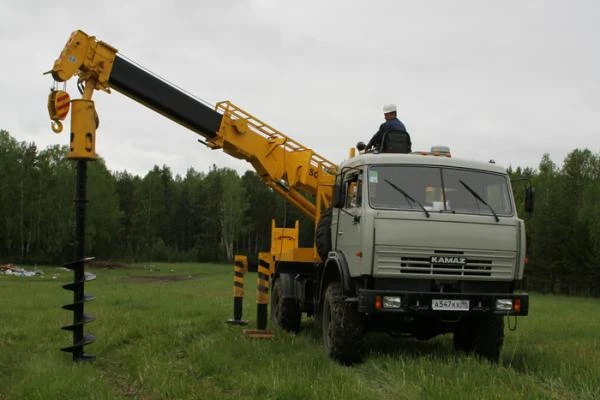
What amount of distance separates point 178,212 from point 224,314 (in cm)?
8371

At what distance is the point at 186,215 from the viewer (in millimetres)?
96500

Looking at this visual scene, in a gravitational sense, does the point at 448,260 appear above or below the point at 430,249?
below

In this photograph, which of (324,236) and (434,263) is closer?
(434,263)

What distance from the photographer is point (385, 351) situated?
9500mm

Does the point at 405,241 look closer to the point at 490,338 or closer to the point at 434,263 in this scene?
the point at 434,263

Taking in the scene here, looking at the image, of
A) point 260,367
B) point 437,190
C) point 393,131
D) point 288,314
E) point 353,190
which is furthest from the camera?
point 288,314

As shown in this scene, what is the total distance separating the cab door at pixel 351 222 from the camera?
8570 mm

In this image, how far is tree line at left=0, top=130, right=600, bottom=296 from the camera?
174 feet

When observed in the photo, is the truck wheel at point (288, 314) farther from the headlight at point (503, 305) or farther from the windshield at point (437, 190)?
the headlight at point (503, 305)

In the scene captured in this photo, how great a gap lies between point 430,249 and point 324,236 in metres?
2.46

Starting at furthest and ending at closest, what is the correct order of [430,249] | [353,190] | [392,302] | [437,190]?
[353,190], [437,190], [430,249], [392,302]

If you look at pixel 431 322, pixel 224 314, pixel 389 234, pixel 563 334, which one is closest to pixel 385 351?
pixel 431 322

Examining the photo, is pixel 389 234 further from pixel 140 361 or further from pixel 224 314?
pixel 224 314

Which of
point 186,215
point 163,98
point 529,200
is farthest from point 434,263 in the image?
point 186,215
